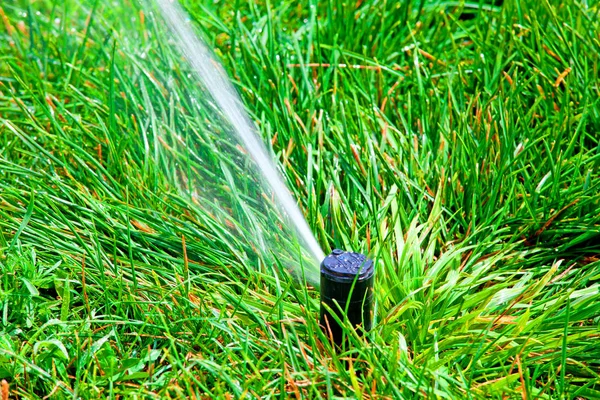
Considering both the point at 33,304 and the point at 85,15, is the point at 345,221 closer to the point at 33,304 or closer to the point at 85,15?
the point at 33,304

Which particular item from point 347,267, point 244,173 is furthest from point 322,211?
point 347,267

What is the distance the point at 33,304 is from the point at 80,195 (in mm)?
472

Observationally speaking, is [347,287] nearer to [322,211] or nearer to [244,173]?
[322,211]

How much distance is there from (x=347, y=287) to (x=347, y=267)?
0.05 meters

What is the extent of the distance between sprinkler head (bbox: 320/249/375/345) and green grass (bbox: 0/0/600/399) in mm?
85

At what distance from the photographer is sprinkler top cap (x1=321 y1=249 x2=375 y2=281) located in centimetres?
190

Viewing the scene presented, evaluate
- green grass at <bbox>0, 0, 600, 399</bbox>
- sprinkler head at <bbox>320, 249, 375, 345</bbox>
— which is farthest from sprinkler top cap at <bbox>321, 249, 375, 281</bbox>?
green grass at <bbox>0, 0, 600, 399</bbox>

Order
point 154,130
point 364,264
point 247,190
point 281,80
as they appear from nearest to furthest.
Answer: point 364,264, point 247,190, point 154,130, point 281,80

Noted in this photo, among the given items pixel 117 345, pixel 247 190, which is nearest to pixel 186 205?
pixel 247 190

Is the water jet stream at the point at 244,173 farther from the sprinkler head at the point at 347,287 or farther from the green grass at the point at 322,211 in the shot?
the sprinkler head at the point at 347,287

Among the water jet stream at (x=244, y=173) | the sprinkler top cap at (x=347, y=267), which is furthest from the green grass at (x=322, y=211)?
the sprinkler top cap at (x=347, y=267)

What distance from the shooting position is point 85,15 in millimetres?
3957

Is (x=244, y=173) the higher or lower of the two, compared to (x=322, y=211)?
higher

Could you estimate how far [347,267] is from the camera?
1.92 m
